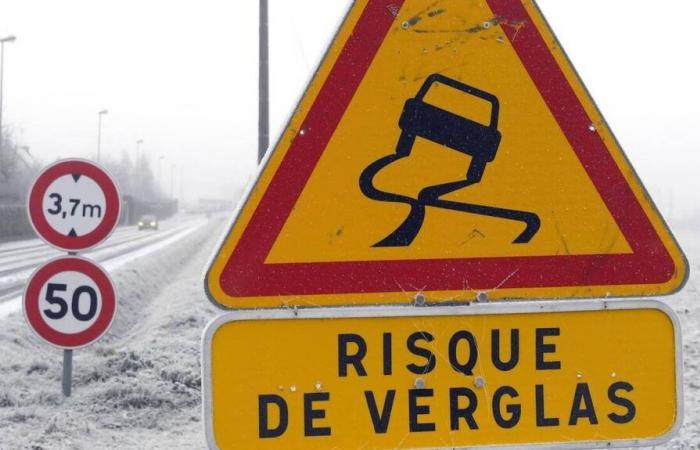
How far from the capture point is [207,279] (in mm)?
1854

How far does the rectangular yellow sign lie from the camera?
182 cm

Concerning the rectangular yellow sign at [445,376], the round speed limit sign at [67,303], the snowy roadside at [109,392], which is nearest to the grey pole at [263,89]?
the snowy roadside at [109,392]

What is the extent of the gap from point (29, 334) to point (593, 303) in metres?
8.94

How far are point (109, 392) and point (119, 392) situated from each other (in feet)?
0.25

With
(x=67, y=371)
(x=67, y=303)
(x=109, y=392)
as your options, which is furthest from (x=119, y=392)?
(x=67, y=303)

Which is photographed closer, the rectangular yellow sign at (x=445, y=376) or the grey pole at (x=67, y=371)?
the rectangular yellow sign at (x=445, y=376)

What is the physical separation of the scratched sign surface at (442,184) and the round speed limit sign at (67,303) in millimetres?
3639

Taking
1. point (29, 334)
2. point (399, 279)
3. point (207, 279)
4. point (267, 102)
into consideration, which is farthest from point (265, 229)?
point (29, 334)

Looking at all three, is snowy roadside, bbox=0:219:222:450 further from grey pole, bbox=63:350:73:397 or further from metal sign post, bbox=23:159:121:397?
metal sign post, bbox=23:159:121:397

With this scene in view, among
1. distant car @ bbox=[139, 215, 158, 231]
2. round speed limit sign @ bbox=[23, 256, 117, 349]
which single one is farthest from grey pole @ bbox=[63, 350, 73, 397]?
distant car @ bbox=[139, 215, 158, 231]

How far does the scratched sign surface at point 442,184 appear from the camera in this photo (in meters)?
1.84

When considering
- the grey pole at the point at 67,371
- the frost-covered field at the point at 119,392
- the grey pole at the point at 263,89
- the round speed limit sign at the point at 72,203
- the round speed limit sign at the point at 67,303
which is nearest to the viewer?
the round speed limit sign at the point at 67,303

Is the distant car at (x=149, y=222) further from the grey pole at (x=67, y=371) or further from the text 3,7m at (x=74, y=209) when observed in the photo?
the text 3,7m at (x=74, y=209)

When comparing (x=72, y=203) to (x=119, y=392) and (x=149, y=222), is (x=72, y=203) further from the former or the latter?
(x=149, y=222)
